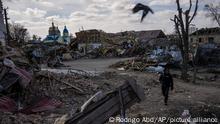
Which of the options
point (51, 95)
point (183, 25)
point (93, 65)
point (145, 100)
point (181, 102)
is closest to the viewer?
point (51, 95)

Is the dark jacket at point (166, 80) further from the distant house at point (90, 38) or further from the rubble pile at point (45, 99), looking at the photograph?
the distant house at point (90, 38)

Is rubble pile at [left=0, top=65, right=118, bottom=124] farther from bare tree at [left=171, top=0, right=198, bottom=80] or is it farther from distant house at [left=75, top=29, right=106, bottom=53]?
distant house at [left=75, top=29, right=106, bottom=53]

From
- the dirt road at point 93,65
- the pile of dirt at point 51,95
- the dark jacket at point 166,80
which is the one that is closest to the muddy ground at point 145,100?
the pile of dirt at point 51,95

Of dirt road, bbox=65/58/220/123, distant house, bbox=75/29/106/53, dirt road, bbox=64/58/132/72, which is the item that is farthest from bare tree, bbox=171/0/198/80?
distant house, bbox=75/29/106/53

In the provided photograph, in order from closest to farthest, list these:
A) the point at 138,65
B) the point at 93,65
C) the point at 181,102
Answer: the point at 181,102 → the point at 138,65 → the point at 93,65

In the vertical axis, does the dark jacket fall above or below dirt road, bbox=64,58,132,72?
above

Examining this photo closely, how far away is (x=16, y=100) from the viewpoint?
12375mm

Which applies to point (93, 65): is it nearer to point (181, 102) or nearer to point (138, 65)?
point (138, 65)

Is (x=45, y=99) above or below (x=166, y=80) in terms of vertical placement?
below

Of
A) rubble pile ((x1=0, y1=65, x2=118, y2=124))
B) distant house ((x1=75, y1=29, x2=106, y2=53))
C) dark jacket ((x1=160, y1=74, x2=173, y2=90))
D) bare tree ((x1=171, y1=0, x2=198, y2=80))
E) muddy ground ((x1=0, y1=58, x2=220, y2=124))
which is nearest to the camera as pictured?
rubble pile ((x1=0, y1=65, x2=118, y2=124))

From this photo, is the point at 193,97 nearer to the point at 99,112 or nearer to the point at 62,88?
the point at 62,88

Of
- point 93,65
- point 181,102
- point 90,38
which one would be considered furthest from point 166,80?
point 90,38

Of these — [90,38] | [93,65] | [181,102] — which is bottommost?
[93,65]

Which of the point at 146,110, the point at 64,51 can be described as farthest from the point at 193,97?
the point at 64,51
